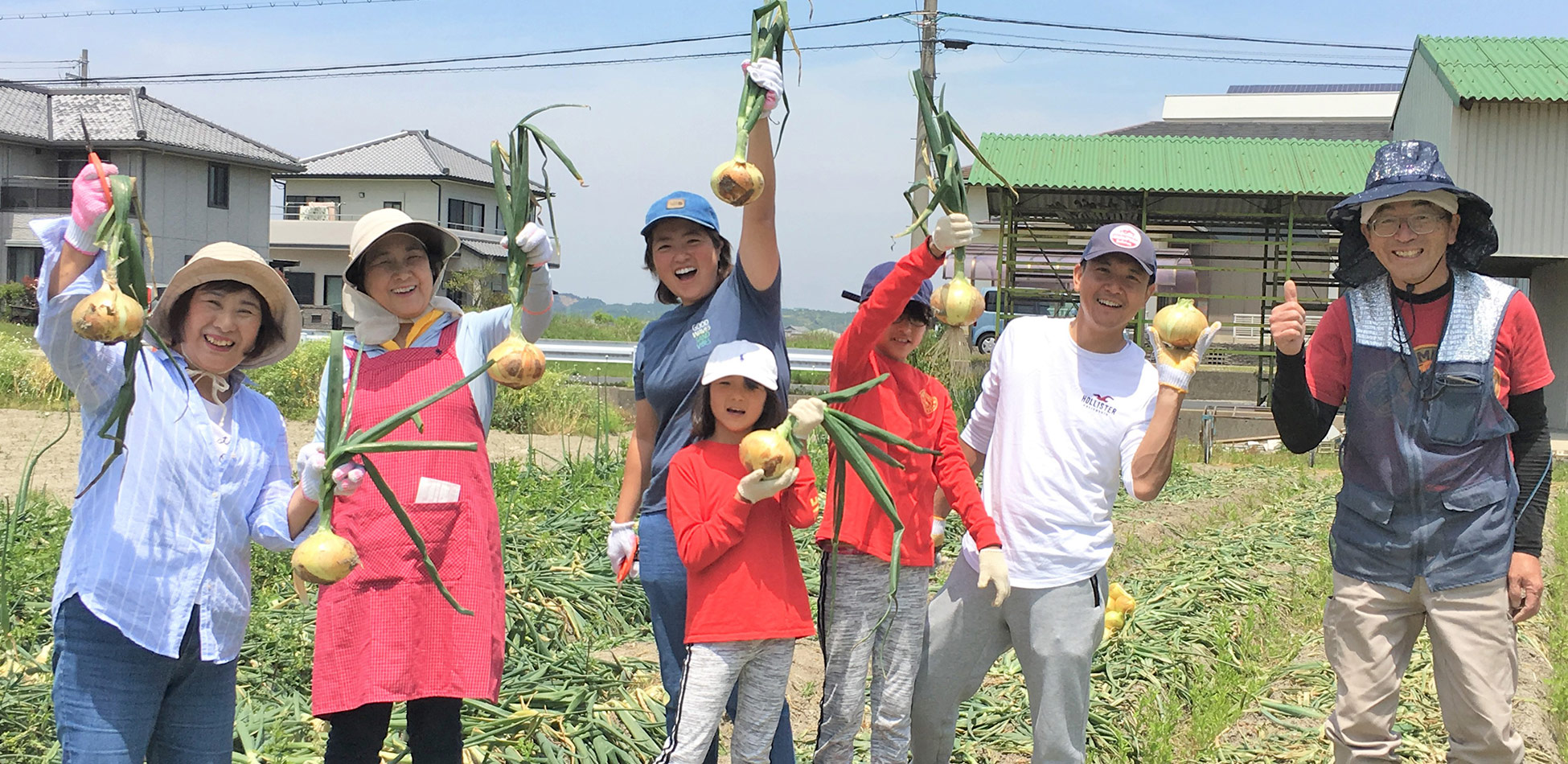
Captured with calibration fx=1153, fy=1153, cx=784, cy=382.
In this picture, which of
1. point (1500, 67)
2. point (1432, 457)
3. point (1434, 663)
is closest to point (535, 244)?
point (1432, 457)

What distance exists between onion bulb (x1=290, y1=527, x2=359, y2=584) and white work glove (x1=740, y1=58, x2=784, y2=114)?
3.94 ft

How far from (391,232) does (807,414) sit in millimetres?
940

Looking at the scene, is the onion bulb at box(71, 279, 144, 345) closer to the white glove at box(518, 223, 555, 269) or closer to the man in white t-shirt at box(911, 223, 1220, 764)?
the white glove at box(518, 223, 555, 269)

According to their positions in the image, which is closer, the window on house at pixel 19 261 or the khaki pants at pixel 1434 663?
the khaki pants at pixel 1434 663

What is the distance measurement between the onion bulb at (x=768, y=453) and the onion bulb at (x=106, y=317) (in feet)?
3.58

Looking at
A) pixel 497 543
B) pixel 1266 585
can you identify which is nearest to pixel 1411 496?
pixel 497 543

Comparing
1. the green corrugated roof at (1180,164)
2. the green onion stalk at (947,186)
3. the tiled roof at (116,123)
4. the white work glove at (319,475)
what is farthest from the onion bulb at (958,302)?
the tiled roof at (116,123)

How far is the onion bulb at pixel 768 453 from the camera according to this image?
2.29 metres

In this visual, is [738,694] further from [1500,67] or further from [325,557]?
[1500,67]

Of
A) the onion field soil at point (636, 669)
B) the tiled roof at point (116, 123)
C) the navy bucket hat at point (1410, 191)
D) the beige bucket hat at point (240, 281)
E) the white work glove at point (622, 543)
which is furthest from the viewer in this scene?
the tiled roof at point (116, 123)

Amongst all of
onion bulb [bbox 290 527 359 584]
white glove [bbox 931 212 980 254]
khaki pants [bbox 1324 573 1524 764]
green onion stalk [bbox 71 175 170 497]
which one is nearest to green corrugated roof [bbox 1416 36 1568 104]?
khaki pants [bbox 1324 573 1524 764]

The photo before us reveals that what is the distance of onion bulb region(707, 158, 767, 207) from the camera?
228 cm

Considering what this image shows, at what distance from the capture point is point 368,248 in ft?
7.86

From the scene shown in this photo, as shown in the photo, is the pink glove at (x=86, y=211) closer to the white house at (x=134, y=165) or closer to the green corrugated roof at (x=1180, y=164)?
the green corrugated roof at (x=1180, y=164)
